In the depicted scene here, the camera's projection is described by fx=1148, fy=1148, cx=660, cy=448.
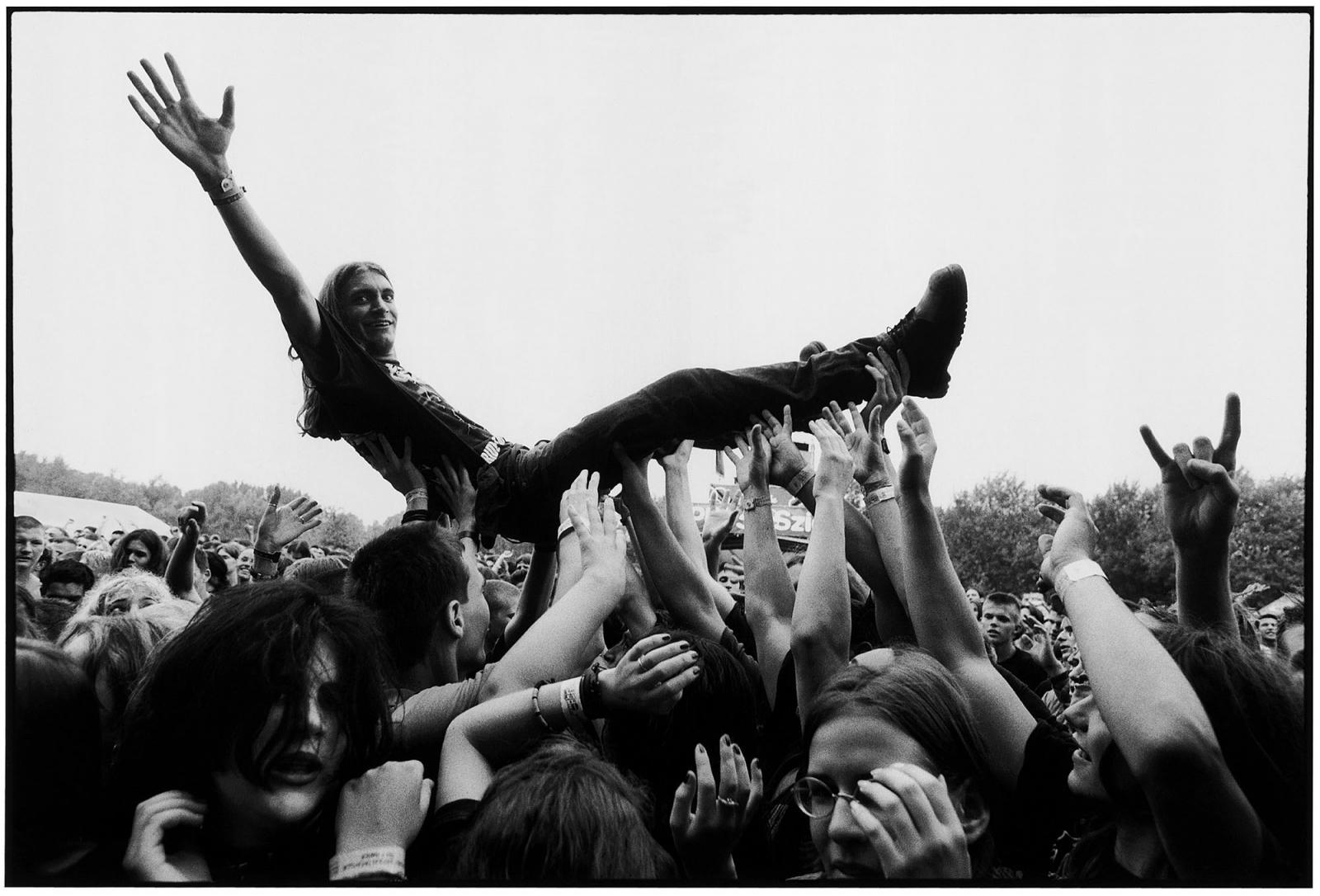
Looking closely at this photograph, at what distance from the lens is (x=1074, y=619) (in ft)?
8.89

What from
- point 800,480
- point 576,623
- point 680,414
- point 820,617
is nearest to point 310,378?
point 680,414

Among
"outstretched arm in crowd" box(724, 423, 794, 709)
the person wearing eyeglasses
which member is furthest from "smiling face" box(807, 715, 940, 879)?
"outstretched arm in crowd" box(724, 423, 794, 709)

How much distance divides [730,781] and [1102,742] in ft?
2.84

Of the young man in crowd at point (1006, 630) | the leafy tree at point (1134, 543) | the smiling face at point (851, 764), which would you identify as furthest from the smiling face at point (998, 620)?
the smiling face at point (851, 764)

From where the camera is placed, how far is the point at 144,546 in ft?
12.3

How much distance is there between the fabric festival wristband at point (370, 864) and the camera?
8.73 feet

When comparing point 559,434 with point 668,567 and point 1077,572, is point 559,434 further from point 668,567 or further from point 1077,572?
point 1077,572

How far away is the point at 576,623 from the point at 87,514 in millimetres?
1719

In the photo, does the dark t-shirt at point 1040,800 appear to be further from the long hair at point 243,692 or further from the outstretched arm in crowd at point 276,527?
the outstretched arm in crowd at point 276,527

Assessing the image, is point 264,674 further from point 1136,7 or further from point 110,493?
point 1136,7

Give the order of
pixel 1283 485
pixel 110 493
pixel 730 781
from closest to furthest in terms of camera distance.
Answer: pixel 730 781 < pixel 1283 485 < pixel 110 493

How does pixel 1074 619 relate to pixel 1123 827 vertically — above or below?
above

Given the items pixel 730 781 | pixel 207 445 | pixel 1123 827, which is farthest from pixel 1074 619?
pixel 207 445

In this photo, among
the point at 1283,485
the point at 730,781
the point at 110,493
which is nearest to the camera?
the point at 730,781
